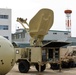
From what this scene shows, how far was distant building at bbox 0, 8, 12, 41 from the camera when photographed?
2296 inches

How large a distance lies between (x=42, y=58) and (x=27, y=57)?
1.29m

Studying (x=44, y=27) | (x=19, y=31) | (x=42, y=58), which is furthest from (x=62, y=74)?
(x=19, y=31)

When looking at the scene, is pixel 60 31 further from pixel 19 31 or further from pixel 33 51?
pixel 33 51

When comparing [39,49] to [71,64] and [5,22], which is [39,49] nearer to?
[71,64]

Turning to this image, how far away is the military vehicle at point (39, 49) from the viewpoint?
19250mm

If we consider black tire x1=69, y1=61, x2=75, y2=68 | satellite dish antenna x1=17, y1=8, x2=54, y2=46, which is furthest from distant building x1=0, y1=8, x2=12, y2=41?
satellite dish antenna x1=17, y1=8, x2=54, y2=46

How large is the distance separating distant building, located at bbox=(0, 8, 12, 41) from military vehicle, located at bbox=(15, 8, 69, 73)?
38.1 metres

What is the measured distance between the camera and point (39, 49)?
19.0 m

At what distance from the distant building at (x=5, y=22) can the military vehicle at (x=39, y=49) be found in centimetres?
3811

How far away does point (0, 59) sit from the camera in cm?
1216

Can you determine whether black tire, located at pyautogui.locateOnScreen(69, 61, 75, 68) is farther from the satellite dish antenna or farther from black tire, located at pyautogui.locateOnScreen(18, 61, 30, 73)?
black tire, located at pyautogui.locateOnScreen(18, 61, 30, 73)

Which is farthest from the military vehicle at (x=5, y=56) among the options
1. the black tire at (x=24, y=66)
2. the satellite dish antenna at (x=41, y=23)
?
the satellite dish antenna at (x=41, y=23)

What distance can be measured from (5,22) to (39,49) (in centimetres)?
→ 4063

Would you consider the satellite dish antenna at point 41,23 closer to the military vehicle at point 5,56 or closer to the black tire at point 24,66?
the black tire at point 24,66
